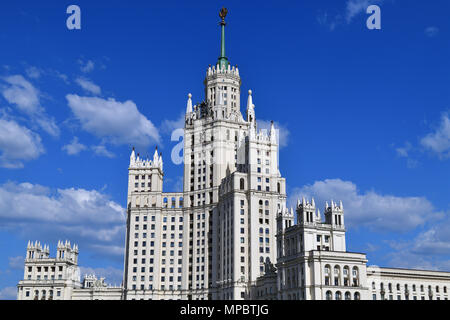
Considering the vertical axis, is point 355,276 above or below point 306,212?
below

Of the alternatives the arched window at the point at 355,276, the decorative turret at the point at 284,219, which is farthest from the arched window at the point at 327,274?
the decorative turret at the point at 284,219

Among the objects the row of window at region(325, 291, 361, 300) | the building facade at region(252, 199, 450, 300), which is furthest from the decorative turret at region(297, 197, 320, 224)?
the row of window at region(325, 291, 361, 300)

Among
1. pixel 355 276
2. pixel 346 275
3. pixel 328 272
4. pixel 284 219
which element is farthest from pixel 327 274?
pixel 284 219

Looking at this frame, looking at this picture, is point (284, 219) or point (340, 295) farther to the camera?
point (284, 219)

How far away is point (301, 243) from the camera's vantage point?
14338 centimetres

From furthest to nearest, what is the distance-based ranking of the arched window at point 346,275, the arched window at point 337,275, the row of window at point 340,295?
the arched window at point 346,275, the arched window at point 337,275, the row of window at point 340,295

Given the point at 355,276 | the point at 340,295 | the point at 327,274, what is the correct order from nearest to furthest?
the point at 340,295
the point at 327,274
the point at 355,276

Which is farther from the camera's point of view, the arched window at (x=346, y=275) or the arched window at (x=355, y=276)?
the arched window at (x=355, y=276)

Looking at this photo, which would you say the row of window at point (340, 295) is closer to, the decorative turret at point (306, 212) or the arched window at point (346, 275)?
the arched window at point (346, 275)

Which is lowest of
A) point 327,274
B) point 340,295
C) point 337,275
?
point 340,295

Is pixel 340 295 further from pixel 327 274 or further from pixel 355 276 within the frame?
pixel 355 276
